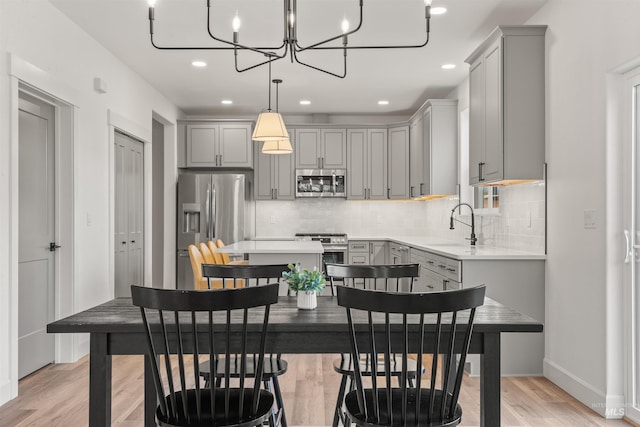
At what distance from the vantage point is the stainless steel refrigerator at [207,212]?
7301mm

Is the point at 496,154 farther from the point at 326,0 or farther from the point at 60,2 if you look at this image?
the point at 60,2

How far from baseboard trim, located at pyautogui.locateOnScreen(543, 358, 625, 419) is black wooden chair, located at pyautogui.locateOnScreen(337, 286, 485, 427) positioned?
1.66 m

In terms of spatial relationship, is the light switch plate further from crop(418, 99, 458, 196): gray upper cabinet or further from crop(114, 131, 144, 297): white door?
crop(114, 131, 144, 297): white door

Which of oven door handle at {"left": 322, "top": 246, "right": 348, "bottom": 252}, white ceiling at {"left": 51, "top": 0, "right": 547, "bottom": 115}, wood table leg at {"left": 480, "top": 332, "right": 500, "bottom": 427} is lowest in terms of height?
wood table leg at {"left": 480, "top": 332, "right": 500, "bottom": 427}

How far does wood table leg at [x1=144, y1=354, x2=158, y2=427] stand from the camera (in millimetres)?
2432

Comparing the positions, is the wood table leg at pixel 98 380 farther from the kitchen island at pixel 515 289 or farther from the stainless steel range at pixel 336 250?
the stainless steel range at pixel 336 250

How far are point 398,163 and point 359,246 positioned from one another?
1.27 metres

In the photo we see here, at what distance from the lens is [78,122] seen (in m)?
4.49

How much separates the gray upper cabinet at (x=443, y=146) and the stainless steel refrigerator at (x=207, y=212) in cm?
256

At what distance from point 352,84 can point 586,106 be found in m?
3.28

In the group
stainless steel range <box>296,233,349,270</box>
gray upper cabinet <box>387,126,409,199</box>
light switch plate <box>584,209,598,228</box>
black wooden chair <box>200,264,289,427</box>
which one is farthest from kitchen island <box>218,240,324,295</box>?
gray upper cabinet <box>387,126,409,199</box>

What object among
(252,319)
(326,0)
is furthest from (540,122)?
(252,319)

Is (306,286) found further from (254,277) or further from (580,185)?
(580,185)

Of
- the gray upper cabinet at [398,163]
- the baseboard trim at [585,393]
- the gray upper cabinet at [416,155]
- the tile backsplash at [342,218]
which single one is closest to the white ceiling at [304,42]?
the gray upper cabinet at [416,155]
